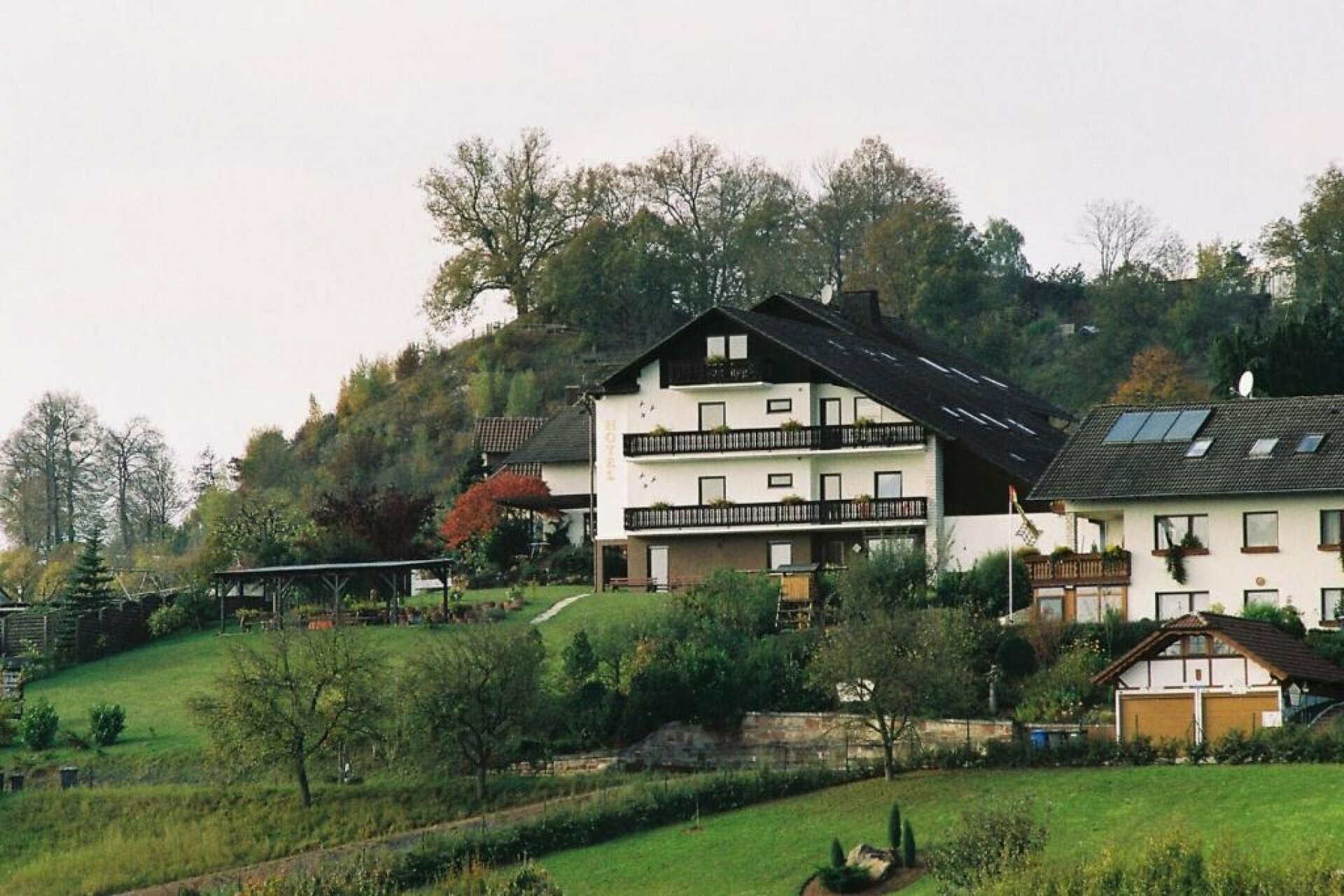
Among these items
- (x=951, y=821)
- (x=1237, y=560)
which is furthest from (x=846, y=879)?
(x=1237, y=560)

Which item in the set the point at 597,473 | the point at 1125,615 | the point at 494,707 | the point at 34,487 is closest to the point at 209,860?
the point at 494,707

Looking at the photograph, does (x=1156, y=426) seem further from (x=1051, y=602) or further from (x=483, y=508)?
(x=483, y=508)

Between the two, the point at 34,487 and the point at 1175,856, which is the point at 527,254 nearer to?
the point at 34,487

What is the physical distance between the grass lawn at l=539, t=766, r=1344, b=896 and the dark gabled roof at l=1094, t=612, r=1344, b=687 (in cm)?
417

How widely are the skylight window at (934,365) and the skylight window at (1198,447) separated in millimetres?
21639

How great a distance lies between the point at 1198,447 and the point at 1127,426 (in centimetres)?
278

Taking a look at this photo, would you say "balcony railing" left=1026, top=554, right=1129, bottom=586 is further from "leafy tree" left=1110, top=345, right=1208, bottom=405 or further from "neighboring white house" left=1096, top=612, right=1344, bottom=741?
"leafy tree" left=1110, top=345, right=1208, bottom=405

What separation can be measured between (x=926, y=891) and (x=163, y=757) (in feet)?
80.5

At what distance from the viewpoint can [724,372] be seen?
80.9m

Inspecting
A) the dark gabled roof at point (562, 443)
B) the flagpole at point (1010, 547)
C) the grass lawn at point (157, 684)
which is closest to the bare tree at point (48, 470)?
the dark gabled roof at point (562, 443)

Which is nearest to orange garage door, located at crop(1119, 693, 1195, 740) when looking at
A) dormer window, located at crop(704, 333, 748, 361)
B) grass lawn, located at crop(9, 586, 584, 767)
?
grass lawn, located at crop(9, 586, 584, 767)

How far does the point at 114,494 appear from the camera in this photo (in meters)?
126

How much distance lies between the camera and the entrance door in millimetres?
80875

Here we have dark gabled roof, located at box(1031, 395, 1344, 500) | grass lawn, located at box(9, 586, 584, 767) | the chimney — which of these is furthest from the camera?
the chimney
